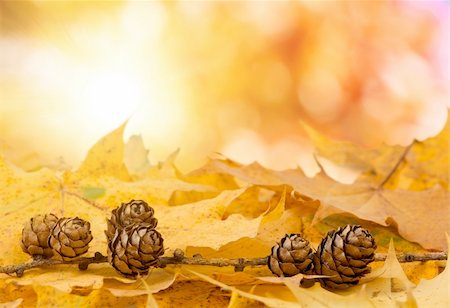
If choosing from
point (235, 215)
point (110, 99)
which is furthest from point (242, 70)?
point (235, 215)

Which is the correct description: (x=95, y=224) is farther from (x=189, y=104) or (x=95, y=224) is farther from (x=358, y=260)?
(x=189, y=104)

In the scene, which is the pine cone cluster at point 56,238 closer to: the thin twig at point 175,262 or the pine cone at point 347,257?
the thin twig at point 175,262

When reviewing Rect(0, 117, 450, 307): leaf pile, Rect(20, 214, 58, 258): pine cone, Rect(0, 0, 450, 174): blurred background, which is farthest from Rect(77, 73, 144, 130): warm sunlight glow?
Rect(20, 214, 58, 258): pine cone

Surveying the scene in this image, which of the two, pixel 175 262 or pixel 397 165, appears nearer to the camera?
pixel 175 262

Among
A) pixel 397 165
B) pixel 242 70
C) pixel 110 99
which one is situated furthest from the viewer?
pixel 242 70

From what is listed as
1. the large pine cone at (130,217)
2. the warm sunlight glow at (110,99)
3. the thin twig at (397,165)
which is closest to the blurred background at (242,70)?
the warm sunlight glow at (110,99)

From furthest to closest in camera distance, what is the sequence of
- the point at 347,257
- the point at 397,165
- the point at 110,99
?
the point at 110,99, the point at 397,165, the point at 347,257

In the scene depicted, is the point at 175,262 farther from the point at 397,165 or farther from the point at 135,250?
the point at 397,165
